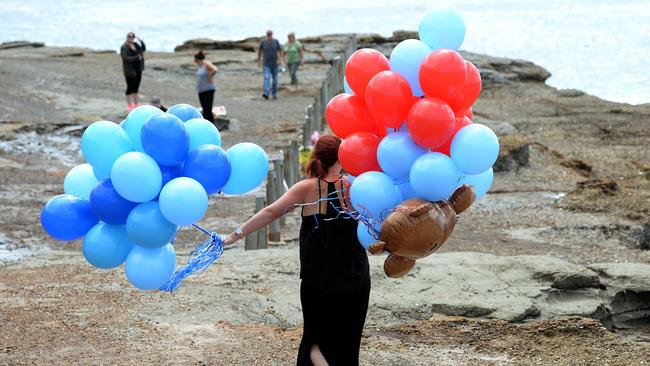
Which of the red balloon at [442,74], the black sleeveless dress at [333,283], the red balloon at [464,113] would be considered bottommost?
the black sleeveless dress at [333,283]

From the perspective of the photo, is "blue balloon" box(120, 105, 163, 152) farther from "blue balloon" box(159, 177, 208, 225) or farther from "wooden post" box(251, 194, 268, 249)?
"wooden post" box(251, 194, 268, 249)

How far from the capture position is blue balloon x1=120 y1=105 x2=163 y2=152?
6051 mm

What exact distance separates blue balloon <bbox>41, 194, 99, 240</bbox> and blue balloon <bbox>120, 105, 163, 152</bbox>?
43 centimetres

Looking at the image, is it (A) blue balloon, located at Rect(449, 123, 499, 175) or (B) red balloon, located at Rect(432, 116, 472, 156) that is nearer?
(A) blue balloon, located at Rect(449, 123, 499, 175)

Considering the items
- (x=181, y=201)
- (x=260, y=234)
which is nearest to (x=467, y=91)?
(x=181, y=201)

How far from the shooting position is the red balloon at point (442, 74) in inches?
218

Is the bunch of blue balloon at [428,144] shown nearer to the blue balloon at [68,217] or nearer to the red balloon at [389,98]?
the red balloon at [389,98]

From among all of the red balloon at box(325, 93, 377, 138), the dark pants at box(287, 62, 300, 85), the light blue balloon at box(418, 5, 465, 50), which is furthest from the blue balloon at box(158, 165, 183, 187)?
the dark pants at box(287, 62, 300, 85)

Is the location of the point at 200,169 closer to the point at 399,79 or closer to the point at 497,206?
the point at 399,79

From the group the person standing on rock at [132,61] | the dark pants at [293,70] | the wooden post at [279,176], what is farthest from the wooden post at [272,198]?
the dark pants at [293,70]

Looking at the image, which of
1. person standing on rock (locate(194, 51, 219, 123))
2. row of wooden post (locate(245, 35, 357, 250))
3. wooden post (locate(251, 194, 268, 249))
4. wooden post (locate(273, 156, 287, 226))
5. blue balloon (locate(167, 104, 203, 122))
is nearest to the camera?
blue balloon (locate(167, 104, 203, 122))

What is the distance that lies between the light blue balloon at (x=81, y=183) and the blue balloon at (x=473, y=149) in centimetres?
208

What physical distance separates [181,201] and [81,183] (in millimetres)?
822

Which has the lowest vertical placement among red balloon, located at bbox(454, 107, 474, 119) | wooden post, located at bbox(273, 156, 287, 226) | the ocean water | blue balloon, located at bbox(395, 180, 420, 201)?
the ocean water
